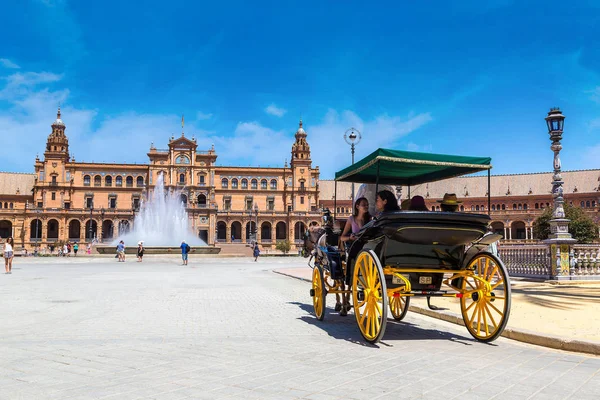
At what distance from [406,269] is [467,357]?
4.41 ft

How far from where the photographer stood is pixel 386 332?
6926 mm

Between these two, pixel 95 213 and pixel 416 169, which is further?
pixel 95 213

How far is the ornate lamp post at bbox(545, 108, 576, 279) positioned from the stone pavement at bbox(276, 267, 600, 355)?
9.92 ft

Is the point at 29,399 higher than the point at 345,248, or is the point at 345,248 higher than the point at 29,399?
the point at 345,248

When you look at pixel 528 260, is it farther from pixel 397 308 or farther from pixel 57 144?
pixel 57 144

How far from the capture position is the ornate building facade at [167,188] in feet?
271

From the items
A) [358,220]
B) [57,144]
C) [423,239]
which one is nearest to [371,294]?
[423,239]

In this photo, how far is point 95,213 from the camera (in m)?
83.0

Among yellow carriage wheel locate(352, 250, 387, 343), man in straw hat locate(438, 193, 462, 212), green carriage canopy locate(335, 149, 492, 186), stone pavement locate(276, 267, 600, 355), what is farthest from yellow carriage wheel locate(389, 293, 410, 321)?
green carriage canopy locate(335, 149, 492, 186)

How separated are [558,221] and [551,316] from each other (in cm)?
851

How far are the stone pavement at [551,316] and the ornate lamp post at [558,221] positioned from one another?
3025 mm

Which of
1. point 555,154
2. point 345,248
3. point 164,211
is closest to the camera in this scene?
point 345,248

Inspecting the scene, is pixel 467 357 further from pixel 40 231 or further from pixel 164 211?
Answer: pixel 40 231

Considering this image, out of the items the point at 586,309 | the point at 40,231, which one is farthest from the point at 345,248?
the point at 40,231
